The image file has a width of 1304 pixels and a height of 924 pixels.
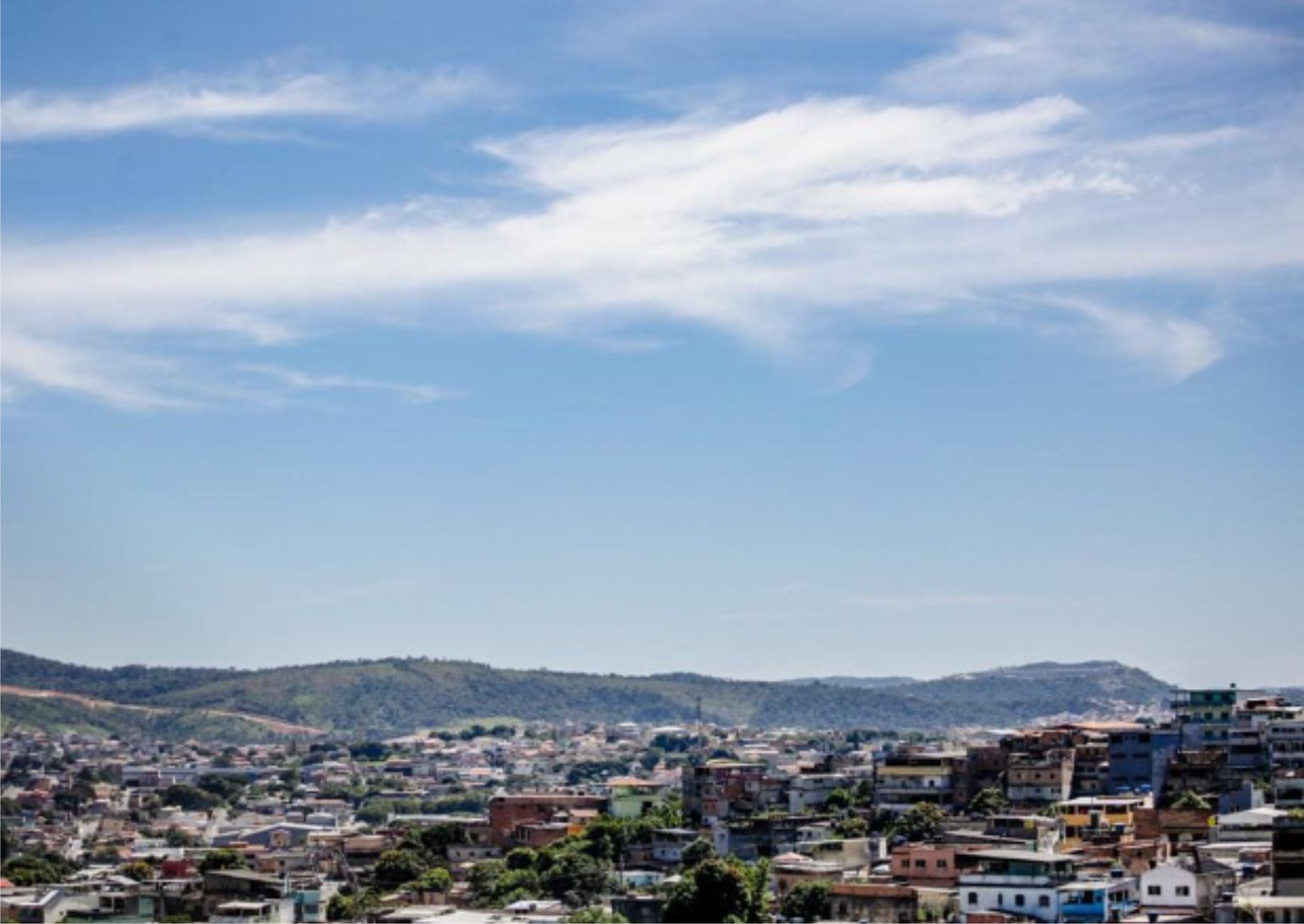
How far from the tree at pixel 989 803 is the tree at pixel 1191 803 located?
80.1 inches

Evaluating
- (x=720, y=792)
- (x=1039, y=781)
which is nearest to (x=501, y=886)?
(x=720, y=792)

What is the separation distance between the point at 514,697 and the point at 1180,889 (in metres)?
99.3

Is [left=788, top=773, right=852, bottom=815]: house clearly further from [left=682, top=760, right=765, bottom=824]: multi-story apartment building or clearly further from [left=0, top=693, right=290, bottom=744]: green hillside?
[left=0, top=693, right=290, bottom=744]: green hillside

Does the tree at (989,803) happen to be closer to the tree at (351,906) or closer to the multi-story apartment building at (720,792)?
the multi-story apartment building at (720,792)

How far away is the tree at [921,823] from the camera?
81.7 feet

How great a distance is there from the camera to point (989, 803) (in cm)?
2653

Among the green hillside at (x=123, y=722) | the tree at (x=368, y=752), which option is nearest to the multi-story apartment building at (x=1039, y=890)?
the tree at (x=368, y=752)

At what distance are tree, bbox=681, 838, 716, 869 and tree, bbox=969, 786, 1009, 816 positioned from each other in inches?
122

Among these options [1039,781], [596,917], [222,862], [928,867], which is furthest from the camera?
[222,862]

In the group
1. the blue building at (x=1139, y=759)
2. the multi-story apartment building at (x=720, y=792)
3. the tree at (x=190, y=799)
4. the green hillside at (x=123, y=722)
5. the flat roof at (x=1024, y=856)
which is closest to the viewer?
the flat roof at (x=1024, y=856)

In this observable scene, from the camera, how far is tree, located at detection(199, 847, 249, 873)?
92.3 feet

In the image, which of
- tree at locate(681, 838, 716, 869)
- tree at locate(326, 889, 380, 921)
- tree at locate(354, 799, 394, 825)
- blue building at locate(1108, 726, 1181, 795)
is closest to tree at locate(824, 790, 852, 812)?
tree at locate(681, 838, 716, 869)

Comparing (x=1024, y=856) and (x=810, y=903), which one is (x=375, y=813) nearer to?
(x=810, y=903)

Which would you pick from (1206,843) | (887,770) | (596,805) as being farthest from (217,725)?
(1206,843)
